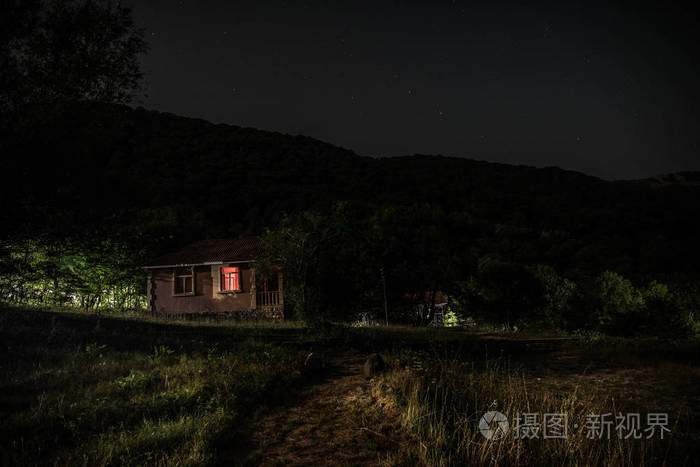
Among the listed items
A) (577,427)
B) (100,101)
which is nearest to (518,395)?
(577,427)

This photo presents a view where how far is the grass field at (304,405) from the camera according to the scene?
4684 mm

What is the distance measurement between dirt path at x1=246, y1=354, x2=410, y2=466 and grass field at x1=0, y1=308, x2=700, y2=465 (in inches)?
0.9

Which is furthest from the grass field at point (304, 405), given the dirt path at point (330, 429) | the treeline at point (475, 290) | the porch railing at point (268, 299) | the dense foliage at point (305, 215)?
the porch railing at point (268, 299)

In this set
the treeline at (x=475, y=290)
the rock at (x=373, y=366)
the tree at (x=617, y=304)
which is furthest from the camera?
the tree at (x=617, y=304)

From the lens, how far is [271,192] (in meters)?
50.2

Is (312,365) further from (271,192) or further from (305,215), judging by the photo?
(271,192)

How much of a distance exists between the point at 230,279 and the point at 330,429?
2272cm

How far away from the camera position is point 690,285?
28156mm

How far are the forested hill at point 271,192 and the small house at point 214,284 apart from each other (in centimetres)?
265

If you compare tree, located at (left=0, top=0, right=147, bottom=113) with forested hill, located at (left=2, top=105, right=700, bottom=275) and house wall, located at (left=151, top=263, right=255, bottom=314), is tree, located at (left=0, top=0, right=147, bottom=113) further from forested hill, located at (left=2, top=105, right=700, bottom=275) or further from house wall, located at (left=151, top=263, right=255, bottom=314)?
house wall, located at (left=151, top=263, right=255, bottom=314)

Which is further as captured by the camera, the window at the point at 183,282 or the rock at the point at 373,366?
the window at the point at 183,282

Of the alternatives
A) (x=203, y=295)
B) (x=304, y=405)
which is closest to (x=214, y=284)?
(x=203, y=295)

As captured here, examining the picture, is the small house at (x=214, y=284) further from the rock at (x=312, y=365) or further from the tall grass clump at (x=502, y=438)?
the tall grass clump at (x=502, y=438)

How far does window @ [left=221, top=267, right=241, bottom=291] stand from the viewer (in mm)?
26656
